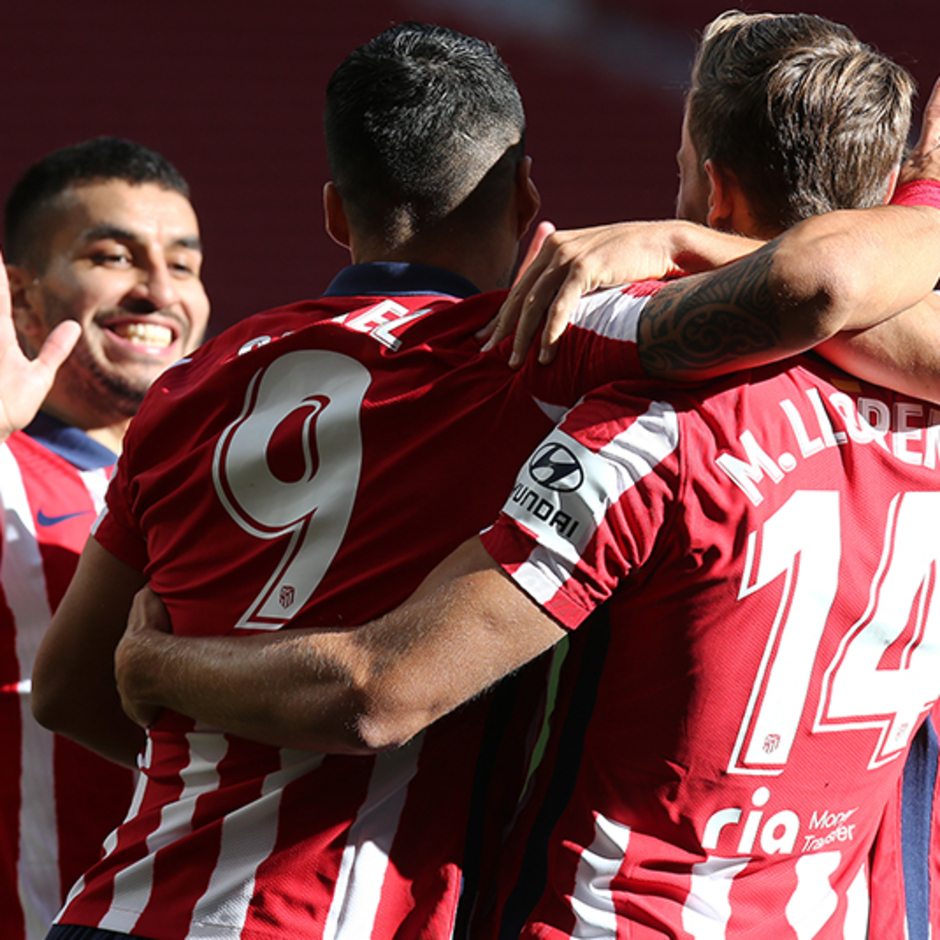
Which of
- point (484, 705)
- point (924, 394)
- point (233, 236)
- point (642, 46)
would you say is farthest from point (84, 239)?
point (642, 46)

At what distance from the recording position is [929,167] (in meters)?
1.48

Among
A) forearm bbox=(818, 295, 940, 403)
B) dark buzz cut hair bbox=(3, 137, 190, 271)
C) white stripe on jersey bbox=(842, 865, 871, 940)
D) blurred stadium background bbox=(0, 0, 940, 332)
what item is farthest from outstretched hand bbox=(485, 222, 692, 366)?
blurred stadium background bbox=(0, 0, 940, 332)

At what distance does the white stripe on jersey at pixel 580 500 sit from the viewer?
112 cm

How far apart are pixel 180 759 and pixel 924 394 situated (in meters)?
1.00

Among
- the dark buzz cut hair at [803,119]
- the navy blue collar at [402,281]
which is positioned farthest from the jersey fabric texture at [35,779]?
the dark buzz cut hair at [803,119]

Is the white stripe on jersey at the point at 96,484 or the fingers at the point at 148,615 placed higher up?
the fingers at the point at 148,615

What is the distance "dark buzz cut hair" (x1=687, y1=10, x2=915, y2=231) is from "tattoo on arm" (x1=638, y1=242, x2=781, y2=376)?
0.23m

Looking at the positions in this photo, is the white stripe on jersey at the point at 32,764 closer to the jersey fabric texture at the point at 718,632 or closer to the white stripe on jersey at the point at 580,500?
the jersey fabric texture at the point at 718,632

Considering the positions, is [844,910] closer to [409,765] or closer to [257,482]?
[409,765]

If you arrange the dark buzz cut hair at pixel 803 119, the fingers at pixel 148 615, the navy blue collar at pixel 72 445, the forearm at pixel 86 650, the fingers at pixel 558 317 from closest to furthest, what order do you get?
the fingers at pixel 558 317, the dark buzz cut hair at pixel 803 119, the fingers at pixel 148 615, the forearm at pixel 86 650, the navy blue collar at pixel 72 445

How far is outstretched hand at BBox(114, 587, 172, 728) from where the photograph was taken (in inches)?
54.4

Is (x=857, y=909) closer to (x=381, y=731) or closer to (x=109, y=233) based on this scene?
(x=381, y=731)

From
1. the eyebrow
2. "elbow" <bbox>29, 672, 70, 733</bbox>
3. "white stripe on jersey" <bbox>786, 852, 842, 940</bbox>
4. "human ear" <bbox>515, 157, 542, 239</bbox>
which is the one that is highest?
"human ear" <bbox>515, 157, 542, 239</bbox>

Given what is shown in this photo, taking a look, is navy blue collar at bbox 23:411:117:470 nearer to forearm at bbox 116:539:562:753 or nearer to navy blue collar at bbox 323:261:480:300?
navy blue collar at bbox 323:261:480:300
